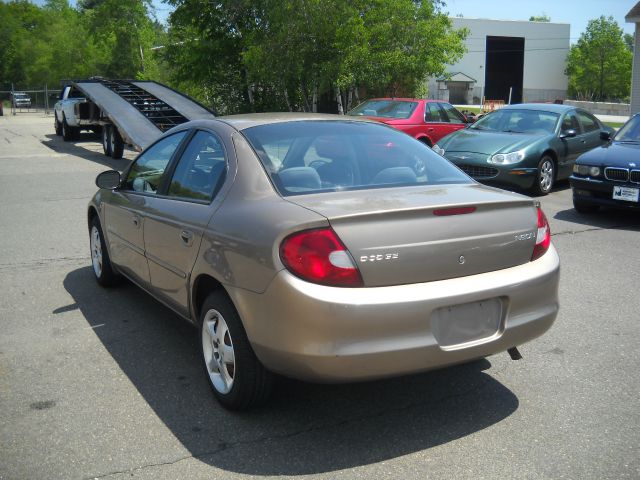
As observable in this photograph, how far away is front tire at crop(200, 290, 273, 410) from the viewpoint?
3.47 meters

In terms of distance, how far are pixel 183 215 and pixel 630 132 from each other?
8354 mm

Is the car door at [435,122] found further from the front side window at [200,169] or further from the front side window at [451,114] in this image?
the front side window at [200,169]

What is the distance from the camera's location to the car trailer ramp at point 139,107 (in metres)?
16.6

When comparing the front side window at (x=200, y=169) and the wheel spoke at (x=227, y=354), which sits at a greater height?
the front side window at (x=200, y=169)

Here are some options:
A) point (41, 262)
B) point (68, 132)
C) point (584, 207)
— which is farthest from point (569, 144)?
point (68, 132)

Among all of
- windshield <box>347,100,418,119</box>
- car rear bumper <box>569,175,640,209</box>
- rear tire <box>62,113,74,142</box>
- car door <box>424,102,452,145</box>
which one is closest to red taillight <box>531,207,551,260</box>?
car rear bumper <box>569,175,640,209</box>

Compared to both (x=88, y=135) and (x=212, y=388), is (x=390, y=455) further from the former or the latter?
(x=88, y=135)

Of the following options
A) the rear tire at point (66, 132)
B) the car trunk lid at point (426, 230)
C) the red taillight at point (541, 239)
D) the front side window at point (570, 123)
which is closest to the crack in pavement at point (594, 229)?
the front side window at point (570, 123)

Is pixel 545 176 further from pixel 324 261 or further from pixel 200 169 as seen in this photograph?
pixel 324 261

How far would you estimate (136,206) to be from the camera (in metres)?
4.91

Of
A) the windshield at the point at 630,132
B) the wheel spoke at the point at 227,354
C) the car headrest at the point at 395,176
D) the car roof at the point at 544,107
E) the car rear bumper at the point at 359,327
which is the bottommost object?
the wheel spoke at the point at 227,354

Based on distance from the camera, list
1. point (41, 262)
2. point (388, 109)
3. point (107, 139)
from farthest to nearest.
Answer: point (107, 139), point (388, 109), point (41, 262)

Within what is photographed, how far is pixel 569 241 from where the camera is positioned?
8188 millimetres

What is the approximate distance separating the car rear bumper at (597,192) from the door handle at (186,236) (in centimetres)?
691
